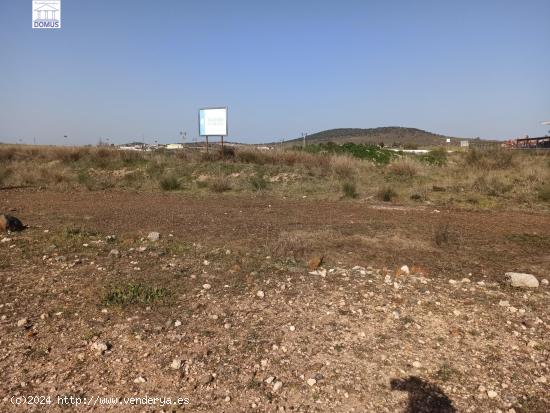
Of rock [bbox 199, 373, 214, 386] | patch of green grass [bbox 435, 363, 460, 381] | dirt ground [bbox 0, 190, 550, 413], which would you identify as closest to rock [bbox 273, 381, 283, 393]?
dirt ground [bbox 0, 190, 550, 413]

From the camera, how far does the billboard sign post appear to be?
26.1 meters

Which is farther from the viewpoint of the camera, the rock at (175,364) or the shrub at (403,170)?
the shrub at (403,170)

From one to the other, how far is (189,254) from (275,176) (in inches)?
472

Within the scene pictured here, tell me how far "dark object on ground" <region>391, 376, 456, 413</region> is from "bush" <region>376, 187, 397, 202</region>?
950 cm

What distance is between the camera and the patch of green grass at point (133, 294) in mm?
4141

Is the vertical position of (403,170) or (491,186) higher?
(403,170)

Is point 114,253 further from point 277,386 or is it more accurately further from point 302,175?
point 302,175

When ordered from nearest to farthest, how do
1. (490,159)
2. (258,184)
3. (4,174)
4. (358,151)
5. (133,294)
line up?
(133,294), (258,184), (4,174), (490,159), (358,151)

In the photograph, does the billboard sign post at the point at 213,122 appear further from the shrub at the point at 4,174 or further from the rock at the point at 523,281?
the rock at the point at 523,281

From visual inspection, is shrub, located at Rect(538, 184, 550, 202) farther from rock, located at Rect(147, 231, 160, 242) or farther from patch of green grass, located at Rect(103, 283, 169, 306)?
patch of green grass, located at Rect(103, 283, 169, 306)

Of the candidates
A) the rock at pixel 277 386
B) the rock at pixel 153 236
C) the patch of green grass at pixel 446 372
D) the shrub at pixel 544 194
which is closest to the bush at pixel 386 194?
the shrub at pixel 544 194

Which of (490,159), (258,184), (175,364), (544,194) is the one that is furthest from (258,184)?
(490,159)

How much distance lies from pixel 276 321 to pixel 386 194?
904 cm

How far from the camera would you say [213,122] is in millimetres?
26359
